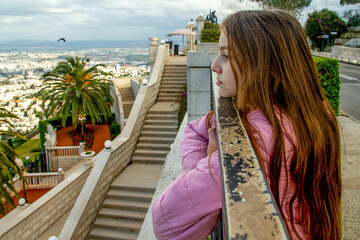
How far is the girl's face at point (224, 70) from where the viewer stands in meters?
1.25

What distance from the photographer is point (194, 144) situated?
58.0 inches

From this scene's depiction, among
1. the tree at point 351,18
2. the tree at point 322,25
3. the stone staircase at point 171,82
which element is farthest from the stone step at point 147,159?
the tree at point 351,18

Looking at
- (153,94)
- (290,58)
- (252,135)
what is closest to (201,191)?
(252,135)

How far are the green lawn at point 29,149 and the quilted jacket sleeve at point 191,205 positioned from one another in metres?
26.4

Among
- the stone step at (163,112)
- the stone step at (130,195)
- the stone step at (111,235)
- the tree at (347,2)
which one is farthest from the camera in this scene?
the tree at (347,2)

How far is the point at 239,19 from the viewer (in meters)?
1.19

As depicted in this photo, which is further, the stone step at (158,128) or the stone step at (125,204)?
the stone step at (158,128)

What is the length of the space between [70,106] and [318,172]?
1878cm

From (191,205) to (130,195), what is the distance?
10847 millimetres

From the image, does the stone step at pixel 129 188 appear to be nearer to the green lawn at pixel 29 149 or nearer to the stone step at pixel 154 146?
the stone step at pixel 154 146

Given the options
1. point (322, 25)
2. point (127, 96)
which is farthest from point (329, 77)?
point (322, 25)

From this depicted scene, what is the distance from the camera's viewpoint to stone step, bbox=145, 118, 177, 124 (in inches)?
587

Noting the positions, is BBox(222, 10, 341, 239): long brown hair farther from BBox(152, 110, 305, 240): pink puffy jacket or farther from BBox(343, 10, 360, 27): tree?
BBox(343, 10, 360, 27): tree

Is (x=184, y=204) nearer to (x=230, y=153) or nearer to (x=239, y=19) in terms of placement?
(x=230, y=153)
